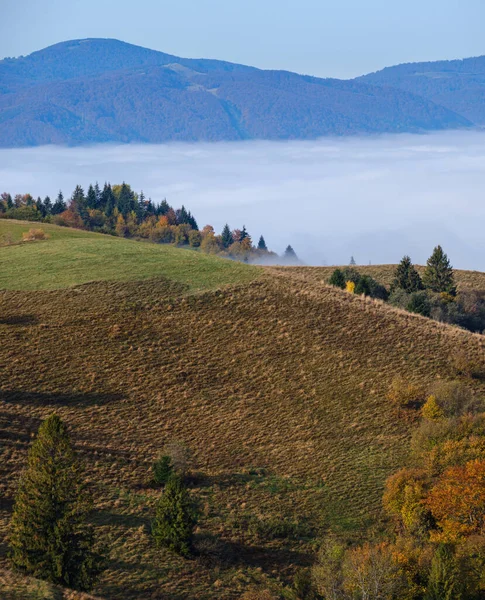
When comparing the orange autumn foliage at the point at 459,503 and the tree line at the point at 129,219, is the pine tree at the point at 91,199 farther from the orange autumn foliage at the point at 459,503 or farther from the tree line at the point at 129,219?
the orange autumn foliage at the point at 459,503

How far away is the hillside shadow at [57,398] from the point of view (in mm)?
48969

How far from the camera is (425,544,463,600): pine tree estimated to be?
3155 cm

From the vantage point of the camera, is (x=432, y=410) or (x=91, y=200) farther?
(x=91, y=200)

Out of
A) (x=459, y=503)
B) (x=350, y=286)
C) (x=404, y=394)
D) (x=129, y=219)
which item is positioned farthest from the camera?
(x=129, y=219)

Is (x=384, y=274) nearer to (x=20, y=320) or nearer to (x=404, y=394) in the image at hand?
(x=404, y=394)

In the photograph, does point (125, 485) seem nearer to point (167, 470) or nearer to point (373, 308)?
point (167, 470)

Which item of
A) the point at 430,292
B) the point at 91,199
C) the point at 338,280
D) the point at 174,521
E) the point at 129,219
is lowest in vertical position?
the point at 174,521

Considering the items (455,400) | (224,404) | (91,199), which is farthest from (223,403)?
(91,199)

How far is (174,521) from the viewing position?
122 feet

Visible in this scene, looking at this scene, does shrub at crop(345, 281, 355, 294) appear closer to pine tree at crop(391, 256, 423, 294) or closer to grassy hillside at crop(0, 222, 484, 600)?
pine tree at crop(391, 256, 423, 294)

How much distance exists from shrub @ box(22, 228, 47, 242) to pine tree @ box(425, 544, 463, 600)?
6160cm

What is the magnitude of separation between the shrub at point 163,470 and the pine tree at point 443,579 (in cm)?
1550

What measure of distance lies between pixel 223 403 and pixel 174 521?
14.2m

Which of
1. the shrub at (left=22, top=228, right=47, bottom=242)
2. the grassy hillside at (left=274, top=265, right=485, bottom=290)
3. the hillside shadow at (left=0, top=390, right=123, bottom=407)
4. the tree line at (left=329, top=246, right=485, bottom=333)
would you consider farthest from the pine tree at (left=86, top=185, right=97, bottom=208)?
the hillside shadow at (left=0, top=390, right=123, bottom=407)
